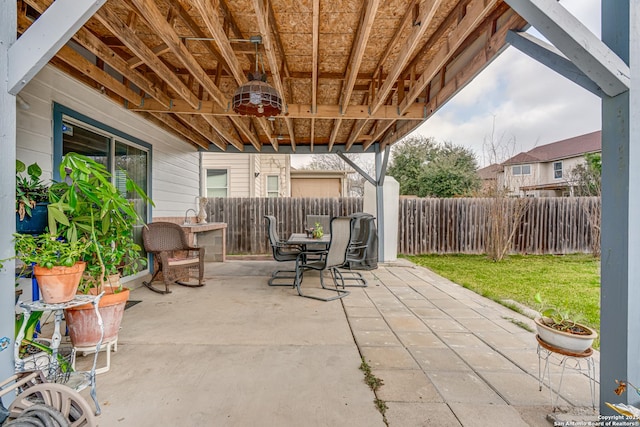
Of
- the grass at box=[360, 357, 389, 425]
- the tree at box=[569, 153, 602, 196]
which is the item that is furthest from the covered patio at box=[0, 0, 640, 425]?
the tree at box=[569, 153, 602, 196]

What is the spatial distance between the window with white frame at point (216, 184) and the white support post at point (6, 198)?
26.1 ft

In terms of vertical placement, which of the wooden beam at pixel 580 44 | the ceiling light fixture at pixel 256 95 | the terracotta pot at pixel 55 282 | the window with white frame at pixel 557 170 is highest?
the window with white frame at pixel 557 170

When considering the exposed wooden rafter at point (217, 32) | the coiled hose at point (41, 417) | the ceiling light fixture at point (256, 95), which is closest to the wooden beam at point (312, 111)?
the exposed wooden rafter at point (217, 32)

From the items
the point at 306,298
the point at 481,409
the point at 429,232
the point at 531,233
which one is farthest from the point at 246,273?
the point at 531,233

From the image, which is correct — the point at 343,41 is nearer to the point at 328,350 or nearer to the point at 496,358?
the point at 328,350

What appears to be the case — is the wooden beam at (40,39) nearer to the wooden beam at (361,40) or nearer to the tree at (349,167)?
the wooden beam at (361,40)

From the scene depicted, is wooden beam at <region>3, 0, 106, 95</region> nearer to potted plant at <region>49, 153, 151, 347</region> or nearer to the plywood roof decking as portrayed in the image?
potted plant at <region>49, 153, 151, 347</region>

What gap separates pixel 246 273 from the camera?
541 cm

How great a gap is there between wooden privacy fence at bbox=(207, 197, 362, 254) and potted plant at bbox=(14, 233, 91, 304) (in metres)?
6.34

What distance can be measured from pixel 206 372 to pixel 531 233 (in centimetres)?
845

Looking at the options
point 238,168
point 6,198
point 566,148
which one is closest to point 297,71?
point 6,198

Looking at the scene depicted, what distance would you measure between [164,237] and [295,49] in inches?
133

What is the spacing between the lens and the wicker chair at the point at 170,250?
4085 millimetres

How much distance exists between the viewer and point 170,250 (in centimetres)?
451
